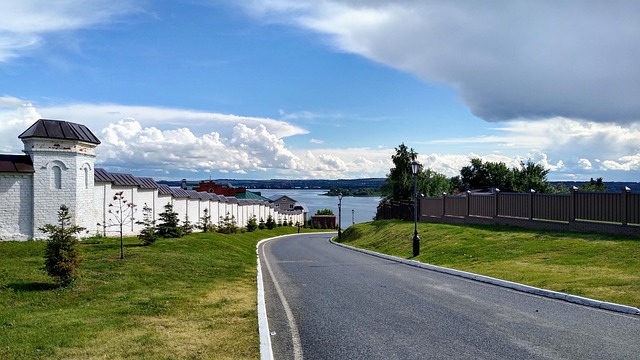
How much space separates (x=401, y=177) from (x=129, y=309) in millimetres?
48386

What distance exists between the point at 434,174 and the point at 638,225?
1744 inches

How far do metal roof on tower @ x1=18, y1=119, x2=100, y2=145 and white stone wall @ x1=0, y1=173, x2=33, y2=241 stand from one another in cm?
164

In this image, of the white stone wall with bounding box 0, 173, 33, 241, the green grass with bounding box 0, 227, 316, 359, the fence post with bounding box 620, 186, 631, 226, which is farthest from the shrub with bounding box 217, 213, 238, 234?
the fence post with bounding box 620, 186, 631, 226

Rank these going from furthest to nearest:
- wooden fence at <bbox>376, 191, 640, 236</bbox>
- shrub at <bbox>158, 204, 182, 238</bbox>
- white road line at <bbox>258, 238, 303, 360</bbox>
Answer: shrub at <bbox>158, 204, 182, 238</bbox>
wooden fence at <bbox>376, 191, 640, 236</bbox>
white road line at <bbox>258, 238, 303, 360</bbox>

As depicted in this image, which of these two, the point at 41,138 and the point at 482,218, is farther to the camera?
the point at 482,218

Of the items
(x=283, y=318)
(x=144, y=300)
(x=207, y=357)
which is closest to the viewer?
(x=207, y=357)

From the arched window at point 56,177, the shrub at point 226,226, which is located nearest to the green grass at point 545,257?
the arched window at point 56,177

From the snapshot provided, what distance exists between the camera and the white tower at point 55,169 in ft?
67.4

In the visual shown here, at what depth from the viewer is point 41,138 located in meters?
20.7

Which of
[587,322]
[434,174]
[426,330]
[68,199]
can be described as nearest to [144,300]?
[426,330]

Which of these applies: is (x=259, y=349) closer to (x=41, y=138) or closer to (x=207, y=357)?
(x=207, y=357)

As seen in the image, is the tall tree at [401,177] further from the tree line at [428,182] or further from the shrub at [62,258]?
the shrub at [62,258]

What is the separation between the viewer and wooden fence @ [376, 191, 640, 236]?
18875 mm

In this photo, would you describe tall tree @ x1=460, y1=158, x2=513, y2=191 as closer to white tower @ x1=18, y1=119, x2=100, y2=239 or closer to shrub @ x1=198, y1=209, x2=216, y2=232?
shrub @ x1=198, y1=209, x2=216, y2=232
